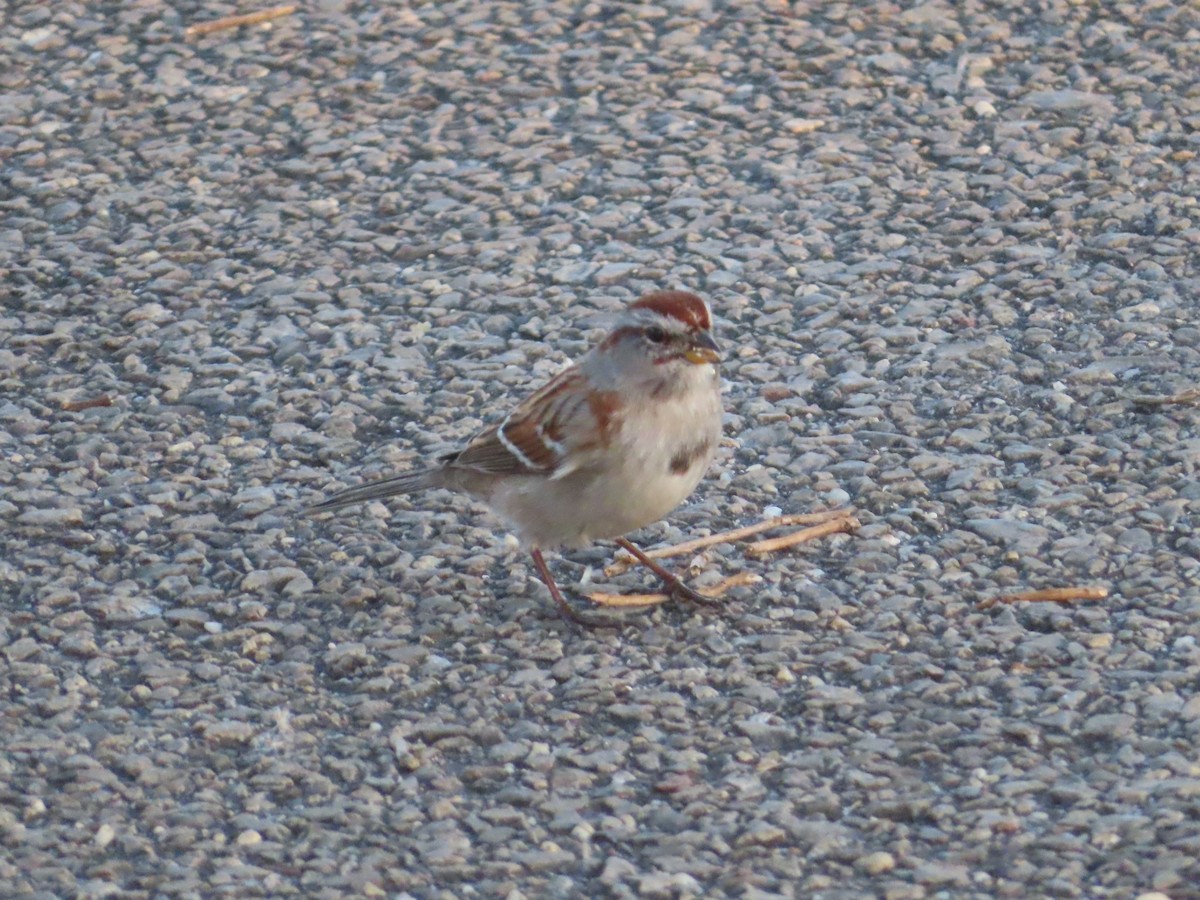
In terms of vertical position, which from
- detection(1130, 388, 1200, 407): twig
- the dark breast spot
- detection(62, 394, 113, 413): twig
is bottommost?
detection(62, 394, 113, 413): twig

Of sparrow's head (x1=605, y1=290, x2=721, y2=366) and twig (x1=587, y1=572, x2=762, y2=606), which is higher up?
sparrow's head (x1=605, y1=290, x2=721, y2=366)

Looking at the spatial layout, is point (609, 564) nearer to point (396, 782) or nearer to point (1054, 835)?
point (396, 782)

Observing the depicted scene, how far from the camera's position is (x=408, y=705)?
4758 mm

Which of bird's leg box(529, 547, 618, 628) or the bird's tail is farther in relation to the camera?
the bird's tail

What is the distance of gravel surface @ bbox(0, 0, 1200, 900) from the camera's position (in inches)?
167

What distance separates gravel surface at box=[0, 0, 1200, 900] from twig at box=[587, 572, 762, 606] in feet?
0.24

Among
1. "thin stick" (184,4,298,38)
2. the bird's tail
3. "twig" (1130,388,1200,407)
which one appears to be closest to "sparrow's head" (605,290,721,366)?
the bird's tail

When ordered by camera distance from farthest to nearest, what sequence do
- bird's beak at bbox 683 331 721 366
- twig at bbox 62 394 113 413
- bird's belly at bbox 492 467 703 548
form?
twig at bbox 62 394 113 413 < bird's beak at bbox 683 331 721 366 < bird's belly at bbox 492 467 703 548

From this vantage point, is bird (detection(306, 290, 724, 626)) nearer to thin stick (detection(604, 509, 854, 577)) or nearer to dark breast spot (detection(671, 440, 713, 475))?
dark breast spot (detection(671, 440, 713, 475))

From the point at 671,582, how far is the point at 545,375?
4.61 ft

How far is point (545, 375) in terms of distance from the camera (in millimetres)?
6422

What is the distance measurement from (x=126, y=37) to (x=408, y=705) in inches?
194

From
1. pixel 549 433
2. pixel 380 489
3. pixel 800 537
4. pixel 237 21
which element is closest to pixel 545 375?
pixel 380 489

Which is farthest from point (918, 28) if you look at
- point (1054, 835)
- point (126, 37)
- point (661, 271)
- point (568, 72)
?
point (1054, 835)
